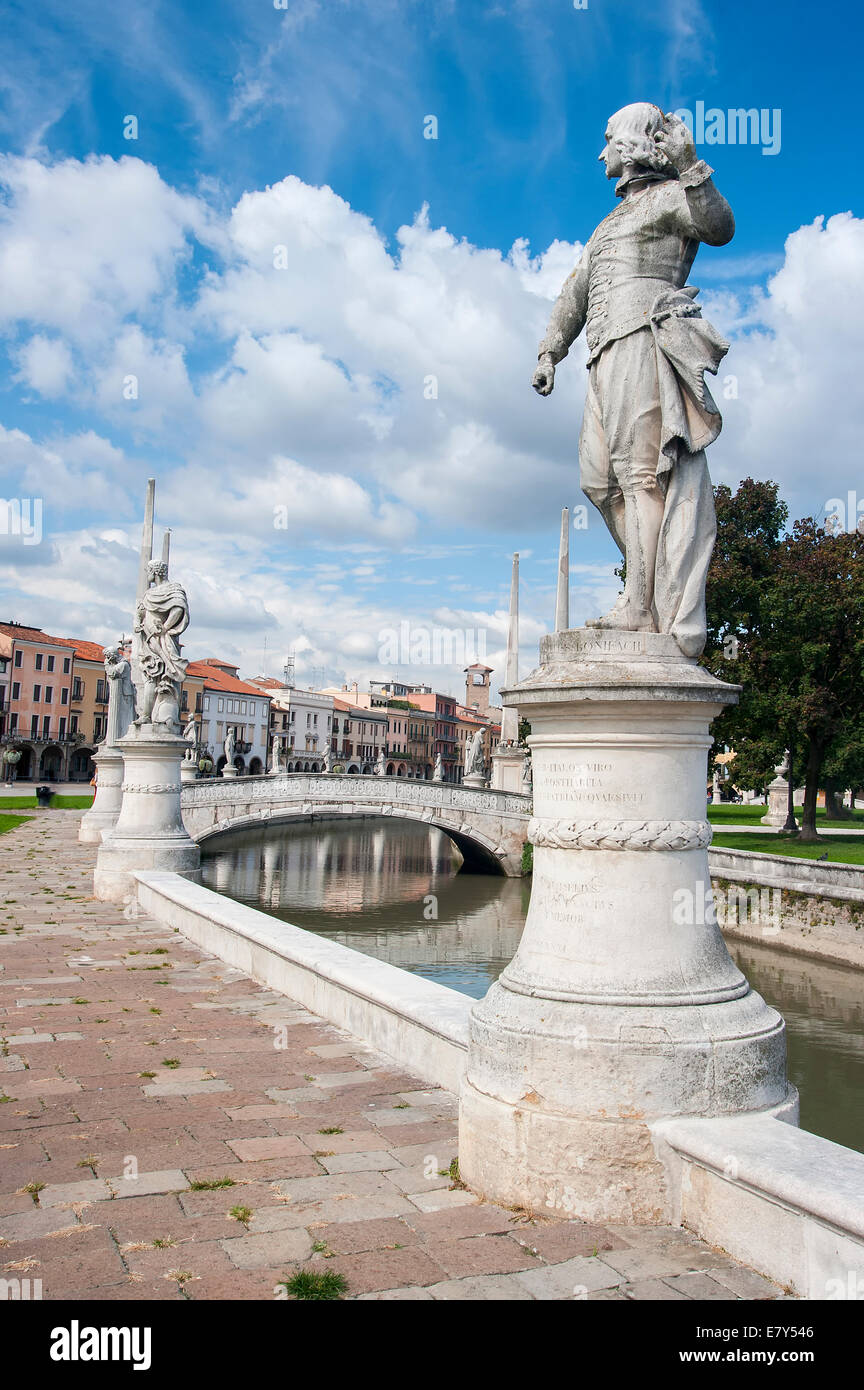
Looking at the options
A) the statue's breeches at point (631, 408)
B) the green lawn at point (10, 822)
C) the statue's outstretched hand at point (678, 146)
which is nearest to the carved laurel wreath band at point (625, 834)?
the statue's breeches at point (631, 408)

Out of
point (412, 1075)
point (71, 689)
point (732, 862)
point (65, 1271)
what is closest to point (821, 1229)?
point (65, 1271)

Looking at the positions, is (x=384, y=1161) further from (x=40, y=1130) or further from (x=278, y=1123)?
(x=40, y=1130)

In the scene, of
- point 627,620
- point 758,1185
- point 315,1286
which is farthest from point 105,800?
point 758,1185

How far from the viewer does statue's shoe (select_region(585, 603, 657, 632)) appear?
12.9ft

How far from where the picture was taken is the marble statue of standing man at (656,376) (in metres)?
→ 3.93

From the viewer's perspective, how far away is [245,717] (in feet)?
271

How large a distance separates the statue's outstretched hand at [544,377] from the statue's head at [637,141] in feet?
2.64

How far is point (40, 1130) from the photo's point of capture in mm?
4141

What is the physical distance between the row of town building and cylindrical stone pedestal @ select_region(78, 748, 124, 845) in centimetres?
1265

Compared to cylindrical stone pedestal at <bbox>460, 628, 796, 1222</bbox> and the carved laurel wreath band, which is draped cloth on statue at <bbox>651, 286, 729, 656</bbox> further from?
the carved laurel wreath band

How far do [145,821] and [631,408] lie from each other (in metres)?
9.25

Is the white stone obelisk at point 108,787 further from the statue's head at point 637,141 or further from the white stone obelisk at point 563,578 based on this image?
the statue's head at point 637,141
